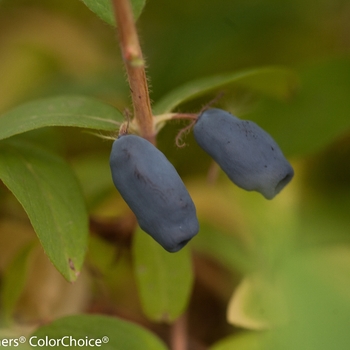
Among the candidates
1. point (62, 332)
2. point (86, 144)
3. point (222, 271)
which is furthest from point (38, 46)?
point (62, 332)

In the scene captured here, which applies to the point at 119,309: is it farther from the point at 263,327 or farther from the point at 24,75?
the point at 24,75

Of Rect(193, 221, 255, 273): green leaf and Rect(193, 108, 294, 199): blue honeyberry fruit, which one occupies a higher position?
Rect(193, 108, 294, 199): blue honeyberry fruit

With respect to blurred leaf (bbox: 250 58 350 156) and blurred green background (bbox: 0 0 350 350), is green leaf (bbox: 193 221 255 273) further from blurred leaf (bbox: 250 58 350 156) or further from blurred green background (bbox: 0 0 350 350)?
blurred leaf (bbox: 250 58 350 156)

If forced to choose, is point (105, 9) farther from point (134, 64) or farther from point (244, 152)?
point (244, 152)

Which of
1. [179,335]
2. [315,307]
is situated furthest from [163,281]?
[315,307]

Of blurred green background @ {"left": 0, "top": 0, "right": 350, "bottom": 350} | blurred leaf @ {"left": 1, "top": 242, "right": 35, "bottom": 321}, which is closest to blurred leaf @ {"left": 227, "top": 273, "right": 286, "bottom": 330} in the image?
blurred green background @ {"left": 0, "top": 0, "right": 350, "bottom": 350}

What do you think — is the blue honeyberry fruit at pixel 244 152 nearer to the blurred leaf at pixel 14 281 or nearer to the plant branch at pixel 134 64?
the plant branch at pixel 134 64
